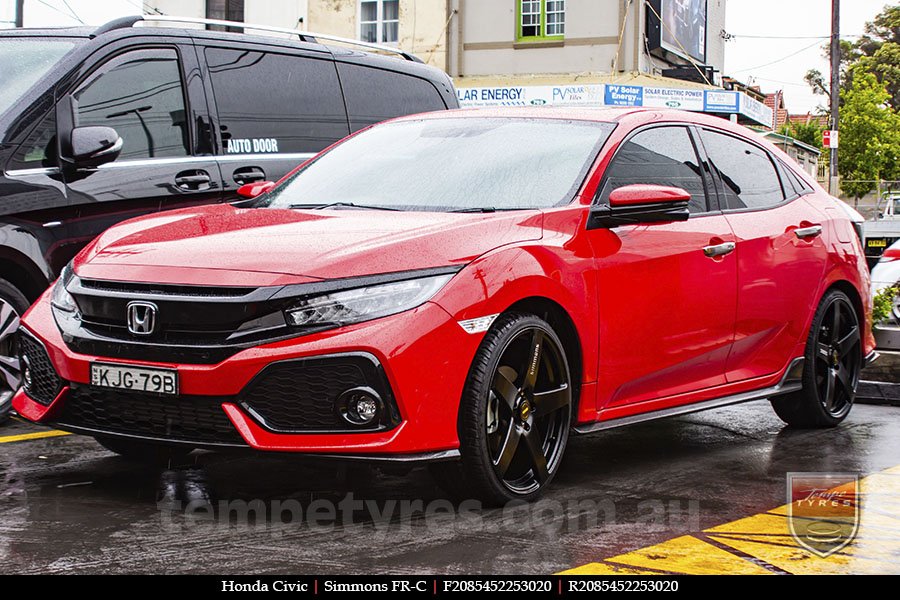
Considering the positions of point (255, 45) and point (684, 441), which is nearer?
point (684, 441)

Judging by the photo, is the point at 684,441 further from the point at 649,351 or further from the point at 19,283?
the point at 19,283

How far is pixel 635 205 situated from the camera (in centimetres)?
546

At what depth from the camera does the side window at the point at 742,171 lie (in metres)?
6.54

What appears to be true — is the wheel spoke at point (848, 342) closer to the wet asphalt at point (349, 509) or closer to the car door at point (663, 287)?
the wet asphalt at point (349, 509)

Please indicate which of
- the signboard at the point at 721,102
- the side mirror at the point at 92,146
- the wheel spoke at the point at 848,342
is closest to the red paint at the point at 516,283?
the wheel spoke at the point at 848,342

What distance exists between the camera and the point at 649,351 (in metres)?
5.63

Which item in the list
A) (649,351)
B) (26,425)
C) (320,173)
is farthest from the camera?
(26,425)

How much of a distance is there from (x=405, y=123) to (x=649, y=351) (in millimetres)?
1766

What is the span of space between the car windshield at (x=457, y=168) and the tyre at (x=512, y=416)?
0.68 metres

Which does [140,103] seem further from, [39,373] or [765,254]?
[765,254]

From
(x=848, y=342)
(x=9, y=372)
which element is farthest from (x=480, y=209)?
(x=848, y=342)

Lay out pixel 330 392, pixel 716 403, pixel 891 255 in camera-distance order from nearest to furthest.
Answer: pixel 330 392, pixel 716 403, pixel 891 255

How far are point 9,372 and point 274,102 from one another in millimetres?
2447
